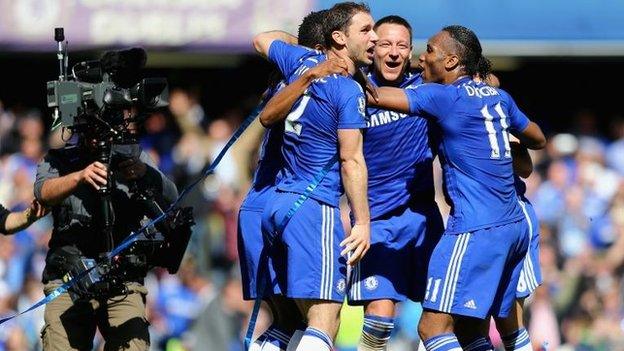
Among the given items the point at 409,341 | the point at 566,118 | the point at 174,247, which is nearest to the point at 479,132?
the point at 174,247

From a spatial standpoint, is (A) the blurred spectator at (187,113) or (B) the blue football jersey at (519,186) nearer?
(B) the blue football jersey at (519,186)

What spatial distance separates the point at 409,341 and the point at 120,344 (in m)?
5.12

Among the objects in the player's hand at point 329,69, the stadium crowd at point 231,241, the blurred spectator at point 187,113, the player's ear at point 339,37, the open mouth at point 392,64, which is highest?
the player's ear at point 339,37

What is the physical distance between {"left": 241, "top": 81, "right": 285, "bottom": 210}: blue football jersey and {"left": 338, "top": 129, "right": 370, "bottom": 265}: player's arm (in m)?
0.68

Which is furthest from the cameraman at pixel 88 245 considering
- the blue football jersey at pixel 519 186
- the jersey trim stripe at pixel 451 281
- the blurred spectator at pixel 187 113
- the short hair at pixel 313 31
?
the blurred spectator at pixel 187 113

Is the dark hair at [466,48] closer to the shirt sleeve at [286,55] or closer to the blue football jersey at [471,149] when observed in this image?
the blue football jersey at [471,149]

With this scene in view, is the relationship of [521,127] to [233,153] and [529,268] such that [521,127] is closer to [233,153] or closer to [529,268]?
[529,268]

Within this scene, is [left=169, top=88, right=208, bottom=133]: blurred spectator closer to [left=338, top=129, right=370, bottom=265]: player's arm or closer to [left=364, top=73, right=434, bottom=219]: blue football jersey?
[left=364, top=73, right=434, bottom=219]: blue football jersey

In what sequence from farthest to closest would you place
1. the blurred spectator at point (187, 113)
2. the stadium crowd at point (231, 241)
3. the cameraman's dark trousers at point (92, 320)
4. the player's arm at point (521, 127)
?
the blurred spectator at point (187, 113)
the stadium crowd at point (231, 241)
the cameraman's dark trousers at point (92, 320)
the player's arm at point (521, 127)

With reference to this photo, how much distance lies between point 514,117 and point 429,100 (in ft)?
2.21

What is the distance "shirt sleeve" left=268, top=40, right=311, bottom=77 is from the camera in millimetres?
8844

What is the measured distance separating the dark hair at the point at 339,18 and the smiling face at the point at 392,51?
0.39 metres

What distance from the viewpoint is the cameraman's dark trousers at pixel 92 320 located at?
30.0 feet

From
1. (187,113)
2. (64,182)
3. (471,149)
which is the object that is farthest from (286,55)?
(187,113)
